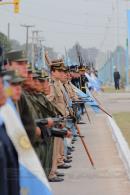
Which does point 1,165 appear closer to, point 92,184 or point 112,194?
point 112,194

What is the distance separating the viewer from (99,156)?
1460 centimetres

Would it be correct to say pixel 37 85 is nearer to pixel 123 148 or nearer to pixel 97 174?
pixel 97 174

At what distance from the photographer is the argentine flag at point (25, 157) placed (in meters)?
5.66

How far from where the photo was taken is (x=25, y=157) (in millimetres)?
5711

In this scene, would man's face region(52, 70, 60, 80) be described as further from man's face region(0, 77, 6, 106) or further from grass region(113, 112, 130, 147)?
man's face region(0, 77, 6, 106)

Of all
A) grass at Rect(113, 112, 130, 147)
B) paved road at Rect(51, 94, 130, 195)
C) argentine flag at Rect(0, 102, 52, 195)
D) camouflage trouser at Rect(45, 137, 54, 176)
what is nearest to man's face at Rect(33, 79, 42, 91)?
camouflage trouser at Rect(45, 137, 54, 176)

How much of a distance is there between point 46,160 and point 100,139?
8.10 meters

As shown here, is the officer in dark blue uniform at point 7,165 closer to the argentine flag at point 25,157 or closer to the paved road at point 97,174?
the argentine flag at point 25,157

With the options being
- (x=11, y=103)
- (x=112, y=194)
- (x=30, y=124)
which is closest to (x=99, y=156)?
(x=112, y=194)

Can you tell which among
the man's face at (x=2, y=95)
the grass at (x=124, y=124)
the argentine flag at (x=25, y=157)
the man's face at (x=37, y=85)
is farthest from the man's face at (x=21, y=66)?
the grass at (x=124, y=124)

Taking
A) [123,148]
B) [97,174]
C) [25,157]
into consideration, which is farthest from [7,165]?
[123,148]

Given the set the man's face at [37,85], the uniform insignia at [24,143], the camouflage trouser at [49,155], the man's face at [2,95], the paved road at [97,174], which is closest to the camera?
the man's face at [2,95]

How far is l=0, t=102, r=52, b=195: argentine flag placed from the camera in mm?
5656

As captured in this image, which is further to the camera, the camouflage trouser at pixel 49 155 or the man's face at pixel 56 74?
the man's face at pixel 56 74
